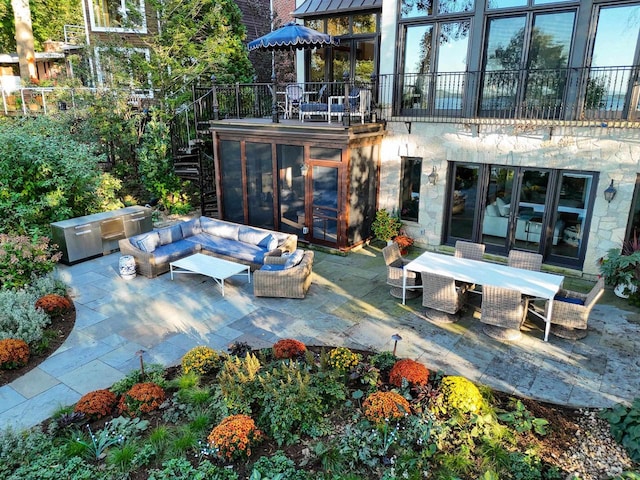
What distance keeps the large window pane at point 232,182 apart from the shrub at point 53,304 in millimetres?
5651

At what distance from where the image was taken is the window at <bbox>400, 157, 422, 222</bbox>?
11.8 metres

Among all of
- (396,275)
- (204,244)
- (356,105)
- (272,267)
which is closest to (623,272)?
(396,275)

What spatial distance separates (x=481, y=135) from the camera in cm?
1044

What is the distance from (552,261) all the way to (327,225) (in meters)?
5.28

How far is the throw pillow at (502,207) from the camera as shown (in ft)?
35.1

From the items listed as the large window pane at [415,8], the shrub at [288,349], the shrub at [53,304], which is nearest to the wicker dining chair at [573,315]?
the shrub at [288,349]

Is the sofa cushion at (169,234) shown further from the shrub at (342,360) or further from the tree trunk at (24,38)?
the tree trunk at (24,38)

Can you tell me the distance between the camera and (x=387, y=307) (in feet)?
28.1

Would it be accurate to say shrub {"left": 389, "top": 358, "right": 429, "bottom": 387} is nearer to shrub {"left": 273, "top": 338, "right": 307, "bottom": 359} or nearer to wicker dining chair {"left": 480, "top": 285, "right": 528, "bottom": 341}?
shrub {"left": 273, "top": 338, "right": 307, "bottom": 359}

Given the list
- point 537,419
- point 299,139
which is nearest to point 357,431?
point 537,419

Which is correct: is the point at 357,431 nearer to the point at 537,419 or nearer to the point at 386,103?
the point at 537,419

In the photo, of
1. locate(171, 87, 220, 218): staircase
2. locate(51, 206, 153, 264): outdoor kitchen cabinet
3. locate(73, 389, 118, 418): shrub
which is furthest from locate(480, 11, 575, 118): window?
locate(73, 389, 118, 418): shrub

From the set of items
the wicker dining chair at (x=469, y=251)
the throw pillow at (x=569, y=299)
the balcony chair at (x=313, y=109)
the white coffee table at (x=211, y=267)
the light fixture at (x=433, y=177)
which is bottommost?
the white coffee table at (x=211, y=267)

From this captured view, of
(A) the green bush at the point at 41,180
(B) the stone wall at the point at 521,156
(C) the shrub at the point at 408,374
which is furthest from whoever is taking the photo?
(A) the green bush at the point at 41,180
